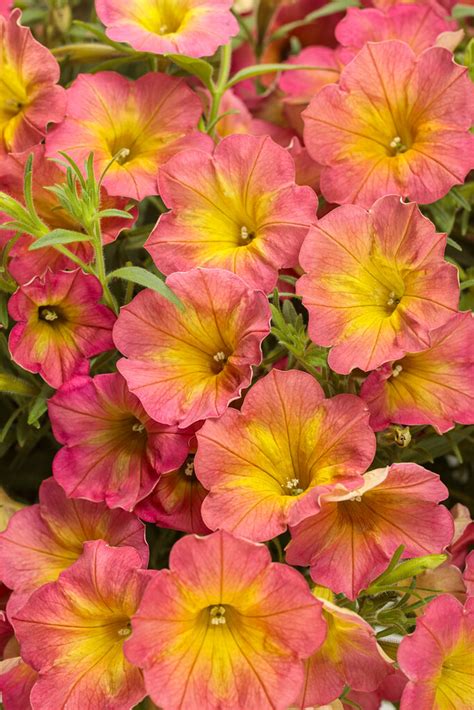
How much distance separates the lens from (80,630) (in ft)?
1.88

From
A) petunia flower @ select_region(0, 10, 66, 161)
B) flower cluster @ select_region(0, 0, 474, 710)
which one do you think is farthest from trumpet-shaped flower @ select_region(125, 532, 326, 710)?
petunia flower @ select_region(0, 10, 66, 161)

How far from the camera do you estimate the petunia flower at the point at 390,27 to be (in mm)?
772

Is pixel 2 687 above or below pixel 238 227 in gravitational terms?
below

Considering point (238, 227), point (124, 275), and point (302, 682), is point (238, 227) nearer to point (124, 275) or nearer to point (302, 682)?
point (124, 275)

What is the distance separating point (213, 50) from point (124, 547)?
341mm

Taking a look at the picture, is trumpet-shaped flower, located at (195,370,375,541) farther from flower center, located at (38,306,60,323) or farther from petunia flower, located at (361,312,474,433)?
flower center, located at (38,306,60,323)

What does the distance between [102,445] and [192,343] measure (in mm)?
88

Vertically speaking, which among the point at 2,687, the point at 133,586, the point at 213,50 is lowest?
the point at 2,687

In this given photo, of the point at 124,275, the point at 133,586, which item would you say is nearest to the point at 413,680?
the point at 133,586

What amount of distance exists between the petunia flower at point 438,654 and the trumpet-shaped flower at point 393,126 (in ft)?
0.85

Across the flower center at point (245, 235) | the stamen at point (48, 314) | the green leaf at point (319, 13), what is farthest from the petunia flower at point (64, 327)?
the green leaf at point (319, 13)

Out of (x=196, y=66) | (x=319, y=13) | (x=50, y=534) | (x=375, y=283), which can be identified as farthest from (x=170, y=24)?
(x=50, y=534)

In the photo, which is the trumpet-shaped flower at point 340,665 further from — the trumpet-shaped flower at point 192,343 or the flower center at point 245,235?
the flower center at point 245,235

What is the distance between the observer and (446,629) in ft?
1.80
